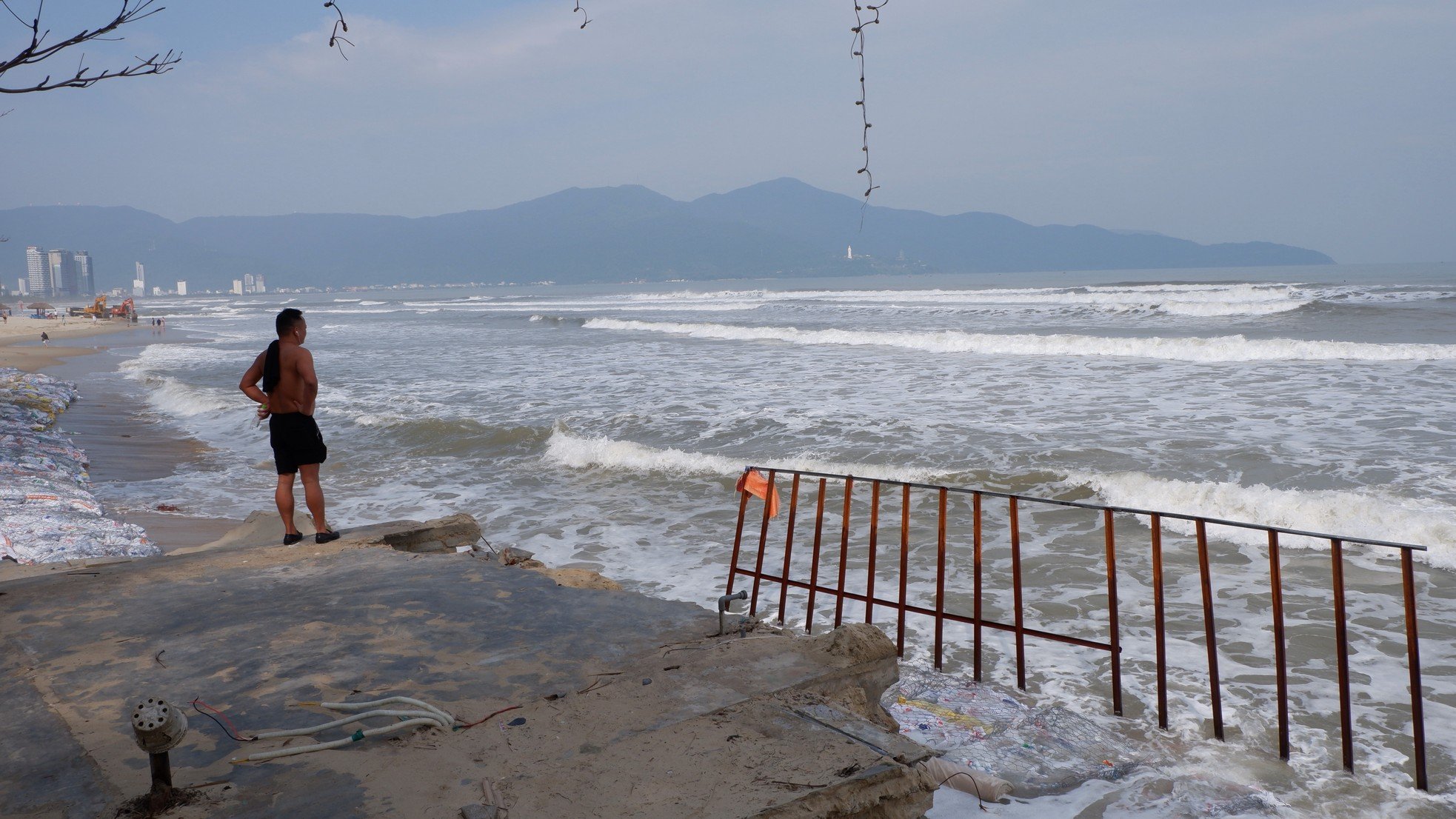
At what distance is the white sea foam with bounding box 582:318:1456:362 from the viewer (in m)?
19.2

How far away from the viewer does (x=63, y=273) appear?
582 ft

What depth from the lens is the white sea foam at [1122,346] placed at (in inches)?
755

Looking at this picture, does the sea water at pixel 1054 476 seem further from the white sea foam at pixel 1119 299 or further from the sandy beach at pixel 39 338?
the white sea foam at pixel 1119 299

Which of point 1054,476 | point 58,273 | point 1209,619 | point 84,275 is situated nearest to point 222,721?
point 1209,619

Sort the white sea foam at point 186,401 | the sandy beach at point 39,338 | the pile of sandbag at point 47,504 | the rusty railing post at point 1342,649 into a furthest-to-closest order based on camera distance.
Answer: the sandy beach at point 39,338, the white sea foam at point 186,401, the pile of sandbag at point 47,504, the rusty railing post at point 1342,649

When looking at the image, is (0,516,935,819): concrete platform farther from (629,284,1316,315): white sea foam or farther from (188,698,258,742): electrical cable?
(629,284,1316,315): white sea foam

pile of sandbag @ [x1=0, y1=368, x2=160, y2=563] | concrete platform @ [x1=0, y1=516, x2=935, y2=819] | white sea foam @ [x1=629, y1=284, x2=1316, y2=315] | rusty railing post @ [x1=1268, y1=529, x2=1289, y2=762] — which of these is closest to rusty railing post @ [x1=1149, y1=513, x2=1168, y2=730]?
rusty railing post @ [x1=1268, y1=529, x2=1289, y2=762]

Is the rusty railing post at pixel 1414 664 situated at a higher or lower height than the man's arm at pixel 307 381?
lower

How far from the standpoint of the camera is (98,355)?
1174 inches

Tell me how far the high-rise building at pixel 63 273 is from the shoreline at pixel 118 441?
182 meters

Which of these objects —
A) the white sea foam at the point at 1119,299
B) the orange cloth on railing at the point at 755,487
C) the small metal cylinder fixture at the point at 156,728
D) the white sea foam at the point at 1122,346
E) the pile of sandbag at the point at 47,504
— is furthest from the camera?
the white sea foam at the point at 1119,299

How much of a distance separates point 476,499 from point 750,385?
8.47 metres

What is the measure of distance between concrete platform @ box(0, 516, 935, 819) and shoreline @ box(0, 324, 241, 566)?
2413 mm

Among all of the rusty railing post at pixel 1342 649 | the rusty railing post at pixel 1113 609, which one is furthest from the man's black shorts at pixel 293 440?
the rusty railing post at pixel 1342 649
